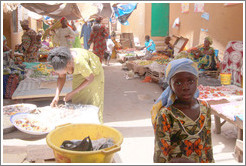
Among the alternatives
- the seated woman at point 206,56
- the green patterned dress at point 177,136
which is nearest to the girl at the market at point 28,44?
the seated woman at point 206,56

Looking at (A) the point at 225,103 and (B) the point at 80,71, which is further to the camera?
(A) the point at 225,103

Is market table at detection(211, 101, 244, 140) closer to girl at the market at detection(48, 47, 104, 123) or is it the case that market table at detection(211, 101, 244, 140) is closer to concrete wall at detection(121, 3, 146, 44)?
girl at the market at detection(48, 47, 104, 123)

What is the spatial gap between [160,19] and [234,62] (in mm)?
8548

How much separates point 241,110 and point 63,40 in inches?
205

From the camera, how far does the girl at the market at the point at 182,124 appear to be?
163cm

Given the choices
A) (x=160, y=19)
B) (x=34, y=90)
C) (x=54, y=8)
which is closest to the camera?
(x=34, y=90)

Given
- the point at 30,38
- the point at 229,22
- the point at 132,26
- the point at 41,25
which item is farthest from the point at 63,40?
the point at 41,25

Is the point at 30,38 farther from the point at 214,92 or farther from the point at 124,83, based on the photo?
the point at 214,92

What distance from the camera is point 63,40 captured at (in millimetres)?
7270

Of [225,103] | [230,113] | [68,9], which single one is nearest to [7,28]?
[68,9]

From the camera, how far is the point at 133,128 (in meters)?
4.41

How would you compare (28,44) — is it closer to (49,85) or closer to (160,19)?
(49,85)

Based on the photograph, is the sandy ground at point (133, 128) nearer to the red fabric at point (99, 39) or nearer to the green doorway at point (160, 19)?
the red fabric at point (99, 39)

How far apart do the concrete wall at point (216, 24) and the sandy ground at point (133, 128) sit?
110 inches
